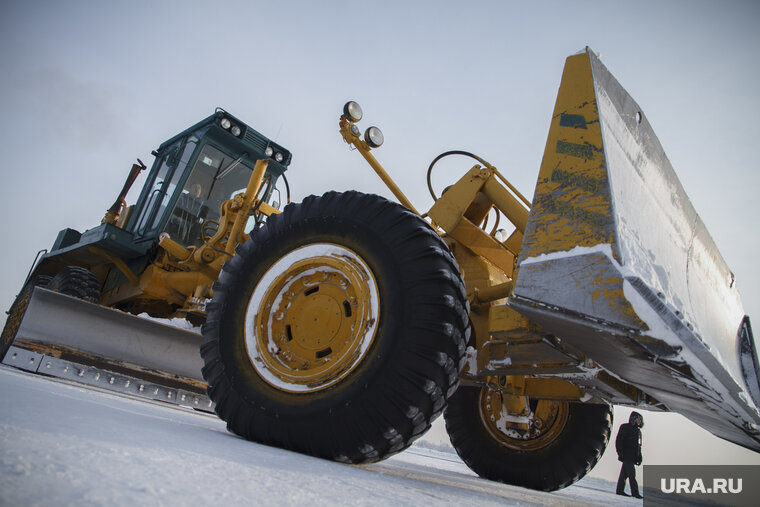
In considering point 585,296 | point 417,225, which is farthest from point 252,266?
point 585,296

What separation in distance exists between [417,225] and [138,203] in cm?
524

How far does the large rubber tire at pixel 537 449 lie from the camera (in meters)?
2.98

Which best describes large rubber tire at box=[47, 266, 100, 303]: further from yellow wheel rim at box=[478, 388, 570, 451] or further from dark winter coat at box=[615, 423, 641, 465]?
dark winter coat at box=[615, 423, 641, 465]

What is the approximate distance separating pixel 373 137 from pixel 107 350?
3165 mm

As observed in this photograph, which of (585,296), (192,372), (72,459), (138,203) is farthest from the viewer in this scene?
(138,203)

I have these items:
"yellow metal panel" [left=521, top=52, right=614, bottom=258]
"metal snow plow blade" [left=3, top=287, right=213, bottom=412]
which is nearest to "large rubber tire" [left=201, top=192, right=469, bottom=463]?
"yellow metal panel" [left=521, top=52, right=614, bottom=258]

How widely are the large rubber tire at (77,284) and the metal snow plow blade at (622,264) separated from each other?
5018 millimetres

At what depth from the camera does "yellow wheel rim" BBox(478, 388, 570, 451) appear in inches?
124

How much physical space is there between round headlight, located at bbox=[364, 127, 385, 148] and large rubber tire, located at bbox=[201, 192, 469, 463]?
1.50m

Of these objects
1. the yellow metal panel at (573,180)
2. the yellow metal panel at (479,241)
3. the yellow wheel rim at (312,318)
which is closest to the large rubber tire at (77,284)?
the yellow wheel rim at (312,318)

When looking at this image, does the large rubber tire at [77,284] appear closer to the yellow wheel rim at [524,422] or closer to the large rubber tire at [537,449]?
the large rubber tire at [537,449]

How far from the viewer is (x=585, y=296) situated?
119cm

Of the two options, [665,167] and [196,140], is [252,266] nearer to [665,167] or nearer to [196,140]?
[665,167]

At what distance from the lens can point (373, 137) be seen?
10.8 feet
